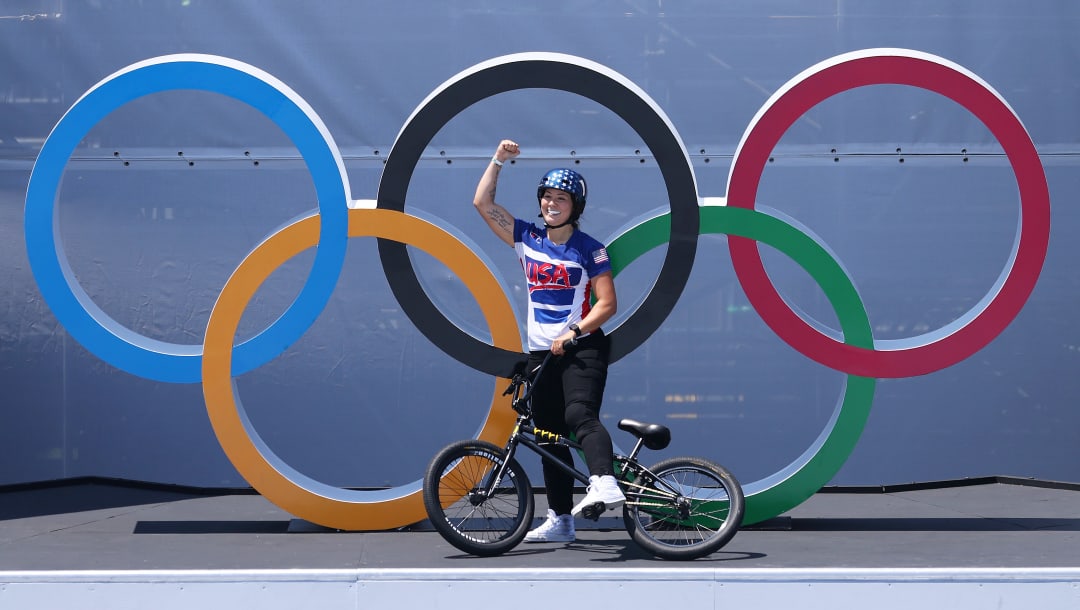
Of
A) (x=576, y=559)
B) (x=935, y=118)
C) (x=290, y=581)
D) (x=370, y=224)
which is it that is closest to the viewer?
(x=290, y=581)

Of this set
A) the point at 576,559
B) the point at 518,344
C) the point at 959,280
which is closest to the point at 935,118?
the point at 959,280

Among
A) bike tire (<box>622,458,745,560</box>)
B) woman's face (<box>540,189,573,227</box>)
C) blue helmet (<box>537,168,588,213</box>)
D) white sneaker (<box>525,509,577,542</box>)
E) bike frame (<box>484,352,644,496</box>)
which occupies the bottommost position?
white sneaker (<box>525,509,577,542</box>)

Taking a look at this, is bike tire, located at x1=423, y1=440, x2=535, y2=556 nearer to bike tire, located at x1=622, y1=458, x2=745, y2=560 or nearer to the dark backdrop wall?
bike tire, located at x1=622, y1=458, x2=745, y2=560

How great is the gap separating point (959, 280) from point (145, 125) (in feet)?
15.7

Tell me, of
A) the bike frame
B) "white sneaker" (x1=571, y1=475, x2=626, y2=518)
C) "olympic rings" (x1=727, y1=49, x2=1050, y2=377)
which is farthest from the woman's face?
"white sneaker" (x1=571, y1=475, x2=626, y2=518)

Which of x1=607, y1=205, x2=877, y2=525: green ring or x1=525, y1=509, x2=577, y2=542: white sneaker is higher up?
x1=607, y1=205, x2=877, y2=525: green ring

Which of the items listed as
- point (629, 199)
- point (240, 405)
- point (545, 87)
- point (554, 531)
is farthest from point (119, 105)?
point (629, 199)

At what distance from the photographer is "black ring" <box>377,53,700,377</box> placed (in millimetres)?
5121

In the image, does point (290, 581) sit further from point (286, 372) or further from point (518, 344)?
point (286, 372)

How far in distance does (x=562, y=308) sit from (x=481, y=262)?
0.51 metres

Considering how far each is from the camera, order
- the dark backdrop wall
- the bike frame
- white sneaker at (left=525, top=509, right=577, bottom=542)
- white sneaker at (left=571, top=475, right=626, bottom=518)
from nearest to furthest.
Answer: white sneaker at (left=571, top=475, right=626, bottom=518), the bike frame, white sneaker at (left=525, top=509, right=577, bottom=542), the dark backdrop wall

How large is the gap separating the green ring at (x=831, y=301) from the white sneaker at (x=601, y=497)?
93 centimetres

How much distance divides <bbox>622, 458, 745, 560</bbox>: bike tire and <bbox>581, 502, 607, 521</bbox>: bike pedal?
6.9 inches

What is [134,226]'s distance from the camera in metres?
6.89
